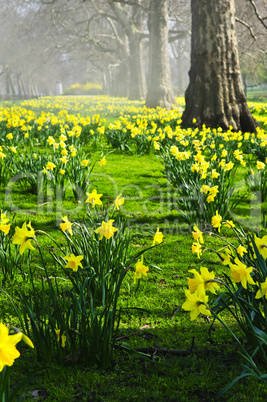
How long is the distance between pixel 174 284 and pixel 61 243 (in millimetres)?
1134

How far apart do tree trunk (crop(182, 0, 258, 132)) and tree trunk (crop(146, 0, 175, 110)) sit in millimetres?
6971

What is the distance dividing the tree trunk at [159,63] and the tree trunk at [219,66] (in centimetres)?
697

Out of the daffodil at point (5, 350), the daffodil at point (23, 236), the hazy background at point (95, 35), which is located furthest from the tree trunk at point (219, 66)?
the daffodil at point (5, 350)

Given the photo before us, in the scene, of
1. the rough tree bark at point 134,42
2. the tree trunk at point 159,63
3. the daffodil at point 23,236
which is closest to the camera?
the daffodil at point 23,236

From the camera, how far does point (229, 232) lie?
3527 mm

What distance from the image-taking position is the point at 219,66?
7.95 m

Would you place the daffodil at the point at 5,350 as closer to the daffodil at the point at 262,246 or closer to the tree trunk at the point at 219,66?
the daffodil at the point at 262,246

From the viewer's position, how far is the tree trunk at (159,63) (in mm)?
14766

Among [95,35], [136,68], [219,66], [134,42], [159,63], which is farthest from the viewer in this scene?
[95,35]

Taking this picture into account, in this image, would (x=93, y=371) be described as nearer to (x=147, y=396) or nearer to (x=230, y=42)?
(x=147, y=396)

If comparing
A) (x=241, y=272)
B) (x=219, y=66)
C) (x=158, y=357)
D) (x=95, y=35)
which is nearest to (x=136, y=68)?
(x=95, y=35)

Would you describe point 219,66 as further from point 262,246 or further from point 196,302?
point 196,302

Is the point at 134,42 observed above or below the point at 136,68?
above

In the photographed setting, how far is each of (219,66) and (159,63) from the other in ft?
26.8
